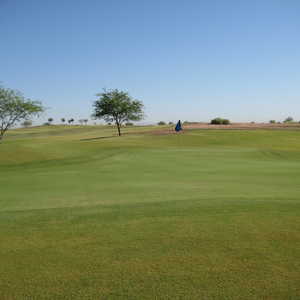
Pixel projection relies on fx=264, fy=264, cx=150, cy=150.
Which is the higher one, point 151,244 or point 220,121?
point 220,121

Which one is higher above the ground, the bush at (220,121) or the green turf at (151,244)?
the bush at (220,121)

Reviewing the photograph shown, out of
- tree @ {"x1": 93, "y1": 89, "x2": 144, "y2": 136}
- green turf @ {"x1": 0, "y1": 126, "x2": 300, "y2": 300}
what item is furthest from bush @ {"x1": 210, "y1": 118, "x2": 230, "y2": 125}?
green turf @ {"x1": 0, "y1": 126, "x2": 300, "y2": 300}

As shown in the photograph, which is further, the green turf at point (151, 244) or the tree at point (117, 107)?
the tree at point (117, 107)

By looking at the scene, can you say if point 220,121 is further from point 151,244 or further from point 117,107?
point 151,244

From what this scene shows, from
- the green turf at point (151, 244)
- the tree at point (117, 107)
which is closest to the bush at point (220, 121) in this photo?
the tree at point (117, 107)

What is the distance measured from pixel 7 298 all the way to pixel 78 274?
30.6 inches

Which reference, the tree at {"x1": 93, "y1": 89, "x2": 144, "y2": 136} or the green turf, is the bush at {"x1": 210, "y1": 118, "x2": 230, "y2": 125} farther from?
the green turf

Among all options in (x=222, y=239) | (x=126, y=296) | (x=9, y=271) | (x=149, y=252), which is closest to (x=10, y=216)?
(x=9, y=271)

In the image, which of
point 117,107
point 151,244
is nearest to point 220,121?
point 117,107

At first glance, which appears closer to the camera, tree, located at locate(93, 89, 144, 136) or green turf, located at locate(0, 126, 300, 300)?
green turf, located at locate(0, 126, 300, 300)

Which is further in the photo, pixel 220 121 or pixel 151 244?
pixel 220 121

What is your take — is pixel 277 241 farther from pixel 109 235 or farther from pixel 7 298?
pixel 7 298

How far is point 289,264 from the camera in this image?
341 centimetres

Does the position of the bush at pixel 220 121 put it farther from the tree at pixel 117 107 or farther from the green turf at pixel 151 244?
the green turf at pixel 151 244
